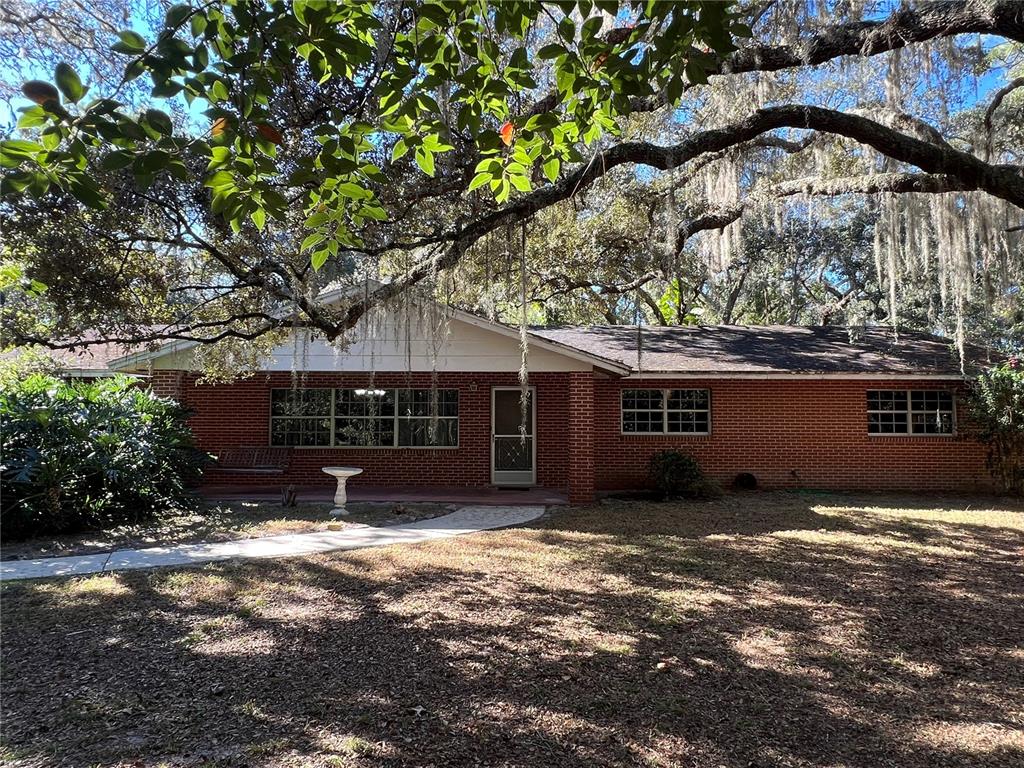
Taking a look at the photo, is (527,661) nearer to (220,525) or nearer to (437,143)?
(437,143)

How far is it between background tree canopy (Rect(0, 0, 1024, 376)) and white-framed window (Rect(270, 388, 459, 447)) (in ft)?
17.1

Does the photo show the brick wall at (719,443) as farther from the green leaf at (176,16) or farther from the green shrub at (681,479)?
the green leaf at (176,16)

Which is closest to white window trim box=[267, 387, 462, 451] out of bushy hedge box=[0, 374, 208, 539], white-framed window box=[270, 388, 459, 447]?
white-framed window box=[270, 388, 459, 447]

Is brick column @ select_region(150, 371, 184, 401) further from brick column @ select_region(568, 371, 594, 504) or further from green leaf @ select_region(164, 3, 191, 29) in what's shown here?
green leaf @ select_region(164, 3, 191, 29)

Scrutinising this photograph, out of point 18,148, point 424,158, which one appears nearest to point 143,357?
point 424,158

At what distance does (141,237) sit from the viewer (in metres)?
6.00

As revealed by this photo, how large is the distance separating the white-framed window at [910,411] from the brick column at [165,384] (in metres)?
13.2

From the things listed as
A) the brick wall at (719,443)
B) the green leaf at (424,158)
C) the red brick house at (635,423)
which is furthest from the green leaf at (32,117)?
the brick wall at (719,443)

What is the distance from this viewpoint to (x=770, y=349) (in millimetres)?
13672

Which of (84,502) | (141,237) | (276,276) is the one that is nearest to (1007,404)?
(276,276)

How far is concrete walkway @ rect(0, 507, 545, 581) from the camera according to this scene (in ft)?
21.3

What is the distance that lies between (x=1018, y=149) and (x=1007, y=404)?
476 centimetres

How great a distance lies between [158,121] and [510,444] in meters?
11.2

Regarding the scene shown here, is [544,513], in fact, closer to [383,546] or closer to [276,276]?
[383,546]
